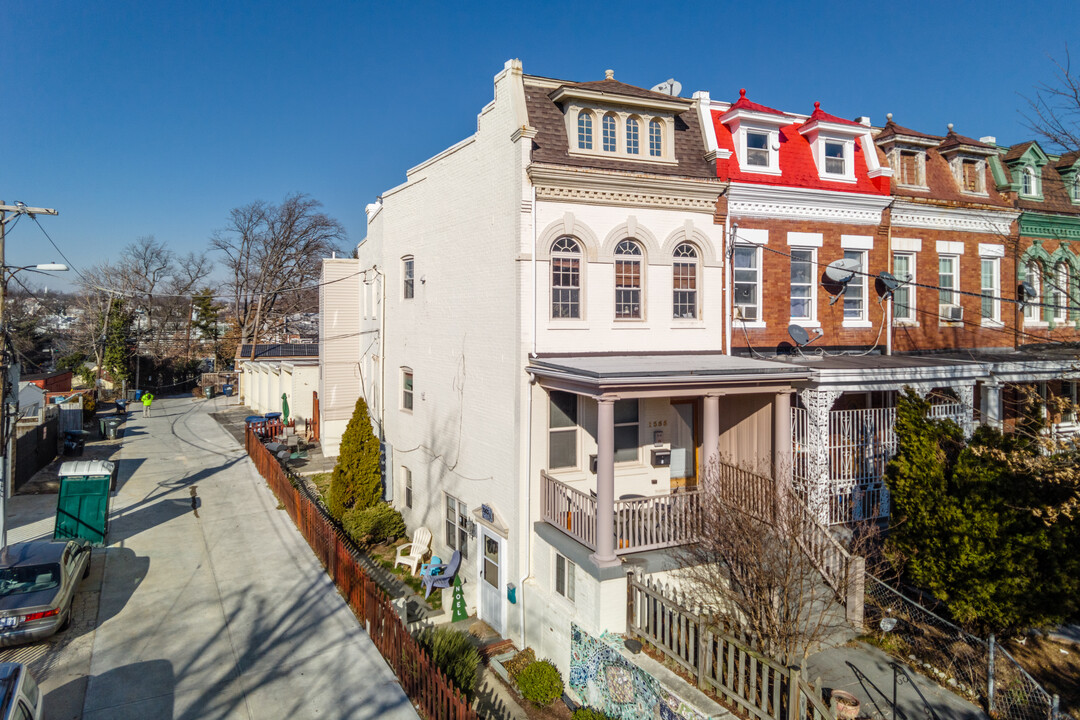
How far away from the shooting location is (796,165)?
1524cm

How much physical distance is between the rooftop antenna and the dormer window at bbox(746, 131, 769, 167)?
112 inches

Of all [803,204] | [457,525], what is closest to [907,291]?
[803,204]

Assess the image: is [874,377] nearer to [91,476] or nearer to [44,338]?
[91,476]

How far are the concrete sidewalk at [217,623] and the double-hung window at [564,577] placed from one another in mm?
3208

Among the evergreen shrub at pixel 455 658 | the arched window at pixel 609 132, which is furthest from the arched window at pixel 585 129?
the evergreen shrub at pixel 455 658

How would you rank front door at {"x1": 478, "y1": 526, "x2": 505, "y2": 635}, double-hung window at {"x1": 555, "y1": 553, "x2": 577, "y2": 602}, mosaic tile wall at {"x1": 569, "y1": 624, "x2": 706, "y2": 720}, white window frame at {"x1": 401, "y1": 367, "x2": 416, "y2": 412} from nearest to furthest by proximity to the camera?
mosaic tile wall at {"x1": 569, "y1": 624, "x2": 706, "y2": 720}, double-hung window at {"x1": 555, "y1": 553, "x2": 577, "y2": 602}, front door at {"x1": 478, "y1": 526, "x2": 505, "y2": 635}, white window frame at {"x1": 401, "y1": 367, "x2": 416, "y2": 412}

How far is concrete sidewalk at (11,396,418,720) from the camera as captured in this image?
9312mm

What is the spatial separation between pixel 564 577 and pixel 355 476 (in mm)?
8696

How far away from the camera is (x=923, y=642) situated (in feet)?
33.3

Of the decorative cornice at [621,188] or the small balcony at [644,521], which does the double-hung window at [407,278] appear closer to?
the decorative cornice at [621,188]

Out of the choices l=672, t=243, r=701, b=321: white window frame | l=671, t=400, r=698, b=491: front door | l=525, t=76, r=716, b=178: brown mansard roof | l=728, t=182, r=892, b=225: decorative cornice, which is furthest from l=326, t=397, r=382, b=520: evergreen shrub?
l=728, t=182, r=892, b=225: decorative cornice

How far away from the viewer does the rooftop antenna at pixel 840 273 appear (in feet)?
47.1

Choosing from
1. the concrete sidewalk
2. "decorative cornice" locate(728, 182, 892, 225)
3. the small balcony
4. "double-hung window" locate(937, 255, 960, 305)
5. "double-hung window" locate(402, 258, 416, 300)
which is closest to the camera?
the concrete sidewalk

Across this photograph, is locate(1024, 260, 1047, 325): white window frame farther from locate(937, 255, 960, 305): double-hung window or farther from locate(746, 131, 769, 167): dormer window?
locate(746, 131, 769, 167): dormer window
